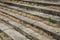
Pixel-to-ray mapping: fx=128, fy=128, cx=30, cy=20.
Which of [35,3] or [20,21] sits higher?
[35,3]

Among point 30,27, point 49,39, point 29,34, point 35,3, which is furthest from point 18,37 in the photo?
point 35,3

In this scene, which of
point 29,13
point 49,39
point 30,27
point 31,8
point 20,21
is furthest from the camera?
point 31,8

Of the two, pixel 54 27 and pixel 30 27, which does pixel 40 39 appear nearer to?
pixel 54 27

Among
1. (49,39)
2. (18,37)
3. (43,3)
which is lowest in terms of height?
(18,37)

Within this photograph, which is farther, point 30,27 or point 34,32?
point 30,27

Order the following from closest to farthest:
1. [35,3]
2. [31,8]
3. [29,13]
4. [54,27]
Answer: [54,27] < [29,13] < [31,8] < [35,3]

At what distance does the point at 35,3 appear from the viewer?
489 centimetres

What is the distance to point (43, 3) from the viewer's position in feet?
14.3

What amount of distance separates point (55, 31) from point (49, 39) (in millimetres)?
237

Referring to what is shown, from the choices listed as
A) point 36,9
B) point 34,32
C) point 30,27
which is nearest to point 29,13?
point 36,9

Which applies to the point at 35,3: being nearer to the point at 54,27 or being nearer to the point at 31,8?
the point at 31,8

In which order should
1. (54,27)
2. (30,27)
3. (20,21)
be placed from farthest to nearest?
(20,21) < (30,27) < (54,27)

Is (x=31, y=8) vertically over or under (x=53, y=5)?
under

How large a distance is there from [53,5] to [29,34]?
1464 millimetres
